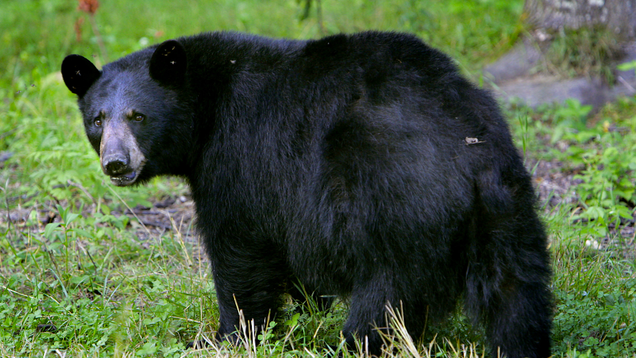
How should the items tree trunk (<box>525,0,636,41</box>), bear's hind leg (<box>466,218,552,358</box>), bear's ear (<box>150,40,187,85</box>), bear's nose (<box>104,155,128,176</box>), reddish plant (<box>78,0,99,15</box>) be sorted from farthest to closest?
tree trunk (<box>525,0,636,41</box>) < reddish plant (<box>78,0,99,15</box>) < bear's ear (<box>150,40,187,85</box>) < bear's nose (<box>104,155,128,176</box>) < bear's hind leg (<box>466,218,552,358</box>)

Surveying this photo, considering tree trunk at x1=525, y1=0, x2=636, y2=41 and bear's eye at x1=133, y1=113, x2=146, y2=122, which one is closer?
bear's eye at x1=133, y1=113, x2=146, y2=122

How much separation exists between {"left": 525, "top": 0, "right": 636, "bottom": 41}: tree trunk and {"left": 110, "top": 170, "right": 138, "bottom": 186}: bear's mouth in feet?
17.7

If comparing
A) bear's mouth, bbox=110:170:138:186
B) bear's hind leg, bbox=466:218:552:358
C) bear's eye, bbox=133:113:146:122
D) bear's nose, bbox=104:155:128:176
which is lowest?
bear's hind leg, bbox=466:218:552:358

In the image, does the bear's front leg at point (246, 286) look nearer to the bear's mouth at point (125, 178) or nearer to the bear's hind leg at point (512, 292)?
the bear's mouth at point (125, 178)

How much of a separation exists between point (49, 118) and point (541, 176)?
5161mm

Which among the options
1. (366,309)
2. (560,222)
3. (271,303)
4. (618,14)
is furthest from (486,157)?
(618,14)

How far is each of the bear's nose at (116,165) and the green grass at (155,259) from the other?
0.76m

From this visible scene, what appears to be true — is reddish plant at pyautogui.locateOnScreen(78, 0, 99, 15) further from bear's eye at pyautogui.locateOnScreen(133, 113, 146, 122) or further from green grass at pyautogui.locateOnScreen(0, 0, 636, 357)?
bear's eye at pyautogui.locateOnScreen(133, 113, 146, 122)

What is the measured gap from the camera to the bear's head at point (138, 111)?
125 inches

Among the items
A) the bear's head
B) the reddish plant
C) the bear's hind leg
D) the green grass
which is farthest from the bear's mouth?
the reddish plant

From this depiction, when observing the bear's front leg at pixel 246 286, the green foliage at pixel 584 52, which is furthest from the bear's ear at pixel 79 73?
the green foliage at pixel 584 52

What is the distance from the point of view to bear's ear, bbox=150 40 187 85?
3180 mm

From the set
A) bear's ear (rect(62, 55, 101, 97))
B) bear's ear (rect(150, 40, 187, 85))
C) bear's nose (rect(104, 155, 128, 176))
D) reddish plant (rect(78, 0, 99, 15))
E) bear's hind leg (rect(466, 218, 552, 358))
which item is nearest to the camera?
bear's hind leg (rect(466, 218, 552, 358))

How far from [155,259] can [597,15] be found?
5406 millimetres
